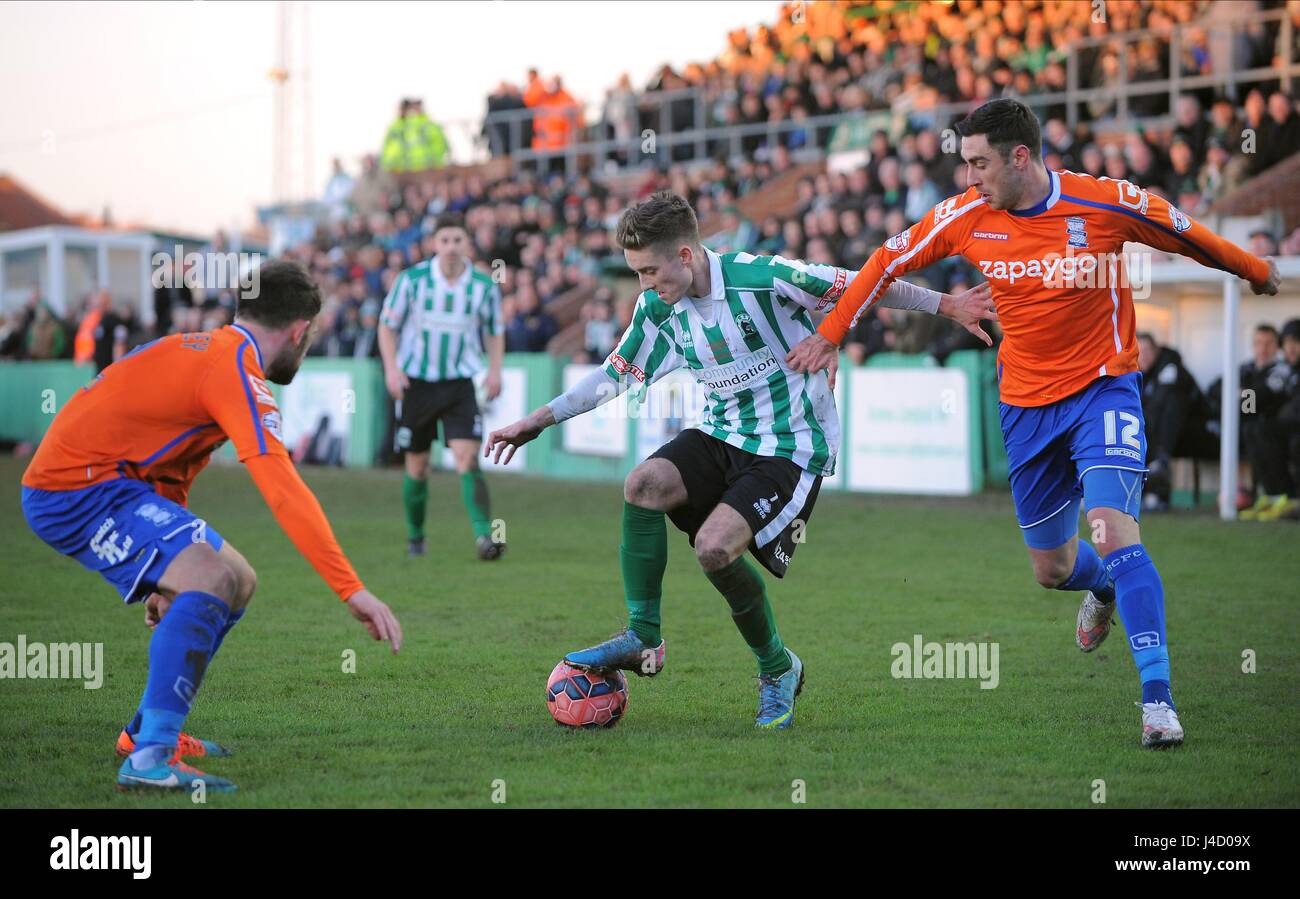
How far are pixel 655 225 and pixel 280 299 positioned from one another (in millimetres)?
1481

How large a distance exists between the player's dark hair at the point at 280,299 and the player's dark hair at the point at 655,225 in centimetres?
127

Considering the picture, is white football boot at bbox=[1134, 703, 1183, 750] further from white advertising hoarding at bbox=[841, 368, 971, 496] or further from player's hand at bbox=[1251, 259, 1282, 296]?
white advertising hoarding at bbox=[841, 368, 971, 496]

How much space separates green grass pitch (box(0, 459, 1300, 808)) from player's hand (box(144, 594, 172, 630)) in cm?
53

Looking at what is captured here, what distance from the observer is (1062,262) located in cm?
579

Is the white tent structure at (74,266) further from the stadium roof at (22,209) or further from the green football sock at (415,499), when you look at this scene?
the stadium roof at (22,209)

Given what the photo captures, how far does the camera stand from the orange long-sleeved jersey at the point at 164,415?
15.1 ft

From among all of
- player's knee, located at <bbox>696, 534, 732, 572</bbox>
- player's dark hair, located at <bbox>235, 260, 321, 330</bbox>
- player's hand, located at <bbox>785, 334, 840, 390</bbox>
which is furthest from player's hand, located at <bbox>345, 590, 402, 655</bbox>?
player's hand, located at <bbox>785, 334, 840, 390</bbox>

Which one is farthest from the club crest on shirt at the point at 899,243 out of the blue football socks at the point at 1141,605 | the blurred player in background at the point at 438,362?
the blurred player in background at the point at 438,362

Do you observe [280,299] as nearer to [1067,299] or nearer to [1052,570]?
[1067,299]

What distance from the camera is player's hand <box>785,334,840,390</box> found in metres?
5.66

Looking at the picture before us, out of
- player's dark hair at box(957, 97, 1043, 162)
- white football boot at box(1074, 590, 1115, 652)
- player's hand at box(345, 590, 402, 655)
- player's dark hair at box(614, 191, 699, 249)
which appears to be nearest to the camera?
player's hand at box(345, 590, 402, 655)

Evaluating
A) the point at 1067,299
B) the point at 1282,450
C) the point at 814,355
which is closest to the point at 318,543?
the point at 814,355

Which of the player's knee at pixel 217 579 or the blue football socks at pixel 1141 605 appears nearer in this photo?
the player's knee at pixel 217 579
